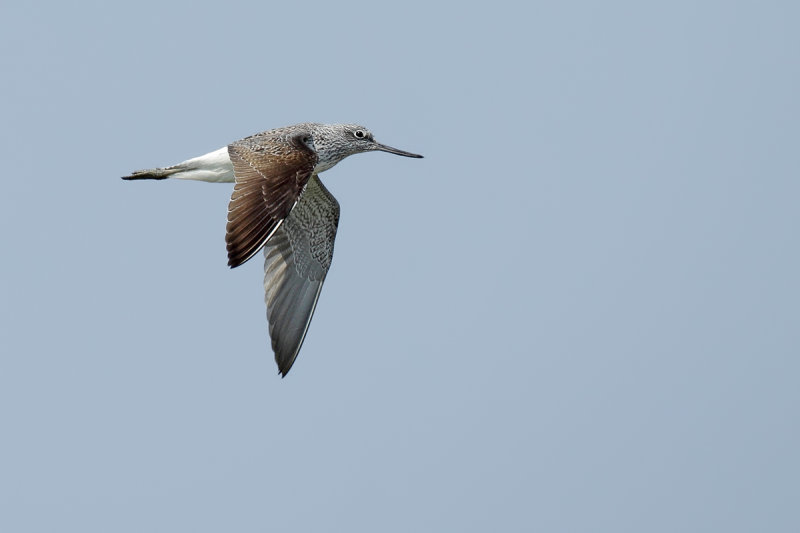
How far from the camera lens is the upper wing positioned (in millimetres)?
18641

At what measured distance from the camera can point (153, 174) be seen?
18.0 m

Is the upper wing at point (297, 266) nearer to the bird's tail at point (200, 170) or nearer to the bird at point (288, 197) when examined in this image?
the bird at point (288, 197)

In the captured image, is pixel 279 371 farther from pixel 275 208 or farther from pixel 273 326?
pixel 275 208

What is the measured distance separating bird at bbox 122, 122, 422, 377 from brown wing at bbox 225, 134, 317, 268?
0.04 feet

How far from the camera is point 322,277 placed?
760 inches

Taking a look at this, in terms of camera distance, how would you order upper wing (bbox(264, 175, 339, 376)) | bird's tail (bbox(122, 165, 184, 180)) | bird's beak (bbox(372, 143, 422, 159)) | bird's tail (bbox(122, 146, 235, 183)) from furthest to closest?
bird's beak (bbox(372, 143, 422, 159)), upper wing (bbox(264, 175, 339, 376)), bird's tail (bbox(122, 165, 184, 180)), bird's tail (bbox(122, 146, 235, 183))

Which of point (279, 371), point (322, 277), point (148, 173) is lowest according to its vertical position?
point (279, 371)

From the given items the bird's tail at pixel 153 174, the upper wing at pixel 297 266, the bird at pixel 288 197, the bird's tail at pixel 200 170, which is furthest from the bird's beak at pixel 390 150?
the bird's tail at pixel 153 174

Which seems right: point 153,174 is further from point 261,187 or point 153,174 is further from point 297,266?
point 261,187

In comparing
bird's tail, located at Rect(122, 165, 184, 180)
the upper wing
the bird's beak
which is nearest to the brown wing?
bird's tail, located at Rect(122, 165, 184, 180)

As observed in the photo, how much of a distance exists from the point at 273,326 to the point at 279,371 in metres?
0.72

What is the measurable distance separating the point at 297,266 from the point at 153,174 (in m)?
2.78

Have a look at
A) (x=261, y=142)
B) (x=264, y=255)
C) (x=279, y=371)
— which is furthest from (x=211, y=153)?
(x=279, y=371)

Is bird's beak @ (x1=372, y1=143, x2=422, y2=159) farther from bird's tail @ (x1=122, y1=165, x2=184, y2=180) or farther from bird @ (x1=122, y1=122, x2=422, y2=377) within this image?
bird's tail @ (x1=122, y1=165, x2=184, y2=180)
